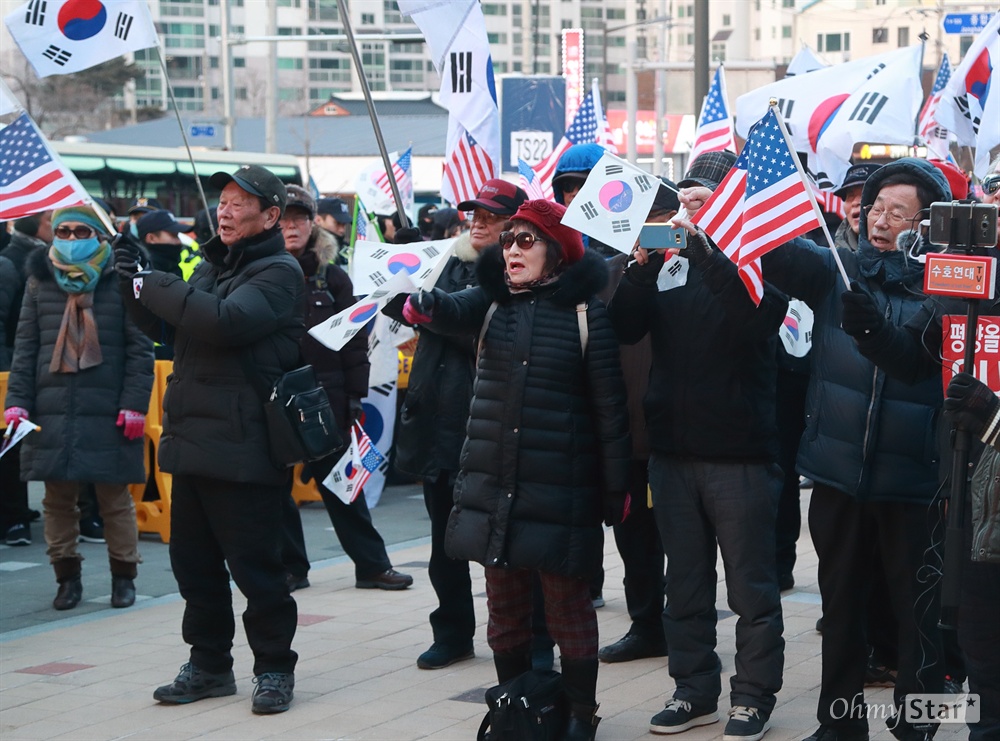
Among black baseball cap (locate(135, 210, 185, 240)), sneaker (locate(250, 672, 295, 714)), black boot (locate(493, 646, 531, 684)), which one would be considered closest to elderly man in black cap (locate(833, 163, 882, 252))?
black boot (locate(493, 646, 531, 684))

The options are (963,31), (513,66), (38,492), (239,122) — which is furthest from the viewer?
(513,66)

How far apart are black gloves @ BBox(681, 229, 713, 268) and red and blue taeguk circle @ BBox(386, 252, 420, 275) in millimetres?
1090

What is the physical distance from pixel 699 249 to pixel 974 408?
1.48m

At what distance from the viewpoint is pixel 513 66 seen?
363ft

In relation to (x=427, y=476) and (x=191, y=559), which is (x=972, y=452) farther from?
(x=191, y=559)

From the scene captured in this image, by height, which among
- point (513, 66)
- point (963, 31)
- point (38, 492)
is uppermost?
point (513, 66)

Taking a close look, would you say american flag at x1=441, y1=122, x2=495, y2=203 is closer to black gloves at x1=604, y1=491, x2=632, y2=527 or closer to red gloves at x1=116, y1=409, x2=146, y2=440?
red gloves at x1=116, y1=409, x2=146, y2=440

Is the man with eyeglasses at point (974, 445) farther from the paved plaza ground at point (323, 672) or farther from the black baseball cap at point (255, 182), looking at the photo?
the black baseball cap at point (255, 182)

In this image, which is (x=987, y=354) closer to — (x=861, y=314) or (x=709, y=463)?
(x=861, y=314)

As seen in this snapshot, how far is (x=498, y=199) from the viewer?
6.35 m

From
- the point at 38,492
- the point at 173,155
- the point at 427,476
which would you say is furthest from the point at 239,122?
the point at 427,476

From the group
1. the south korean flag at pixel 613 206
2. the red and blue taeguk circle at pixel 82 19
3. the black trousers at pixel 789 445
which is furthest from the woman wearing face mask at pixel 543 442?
the red and blue taeguk circle at pixel 82 19

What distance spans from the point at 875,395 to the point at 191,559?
2.91 m

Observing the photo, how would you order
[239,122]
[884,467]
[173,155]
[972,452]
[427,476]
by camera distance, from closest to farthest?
1. [972,452]
2. [884,467]
3. [427,476]
4. [173,155]
5. [239,122]
